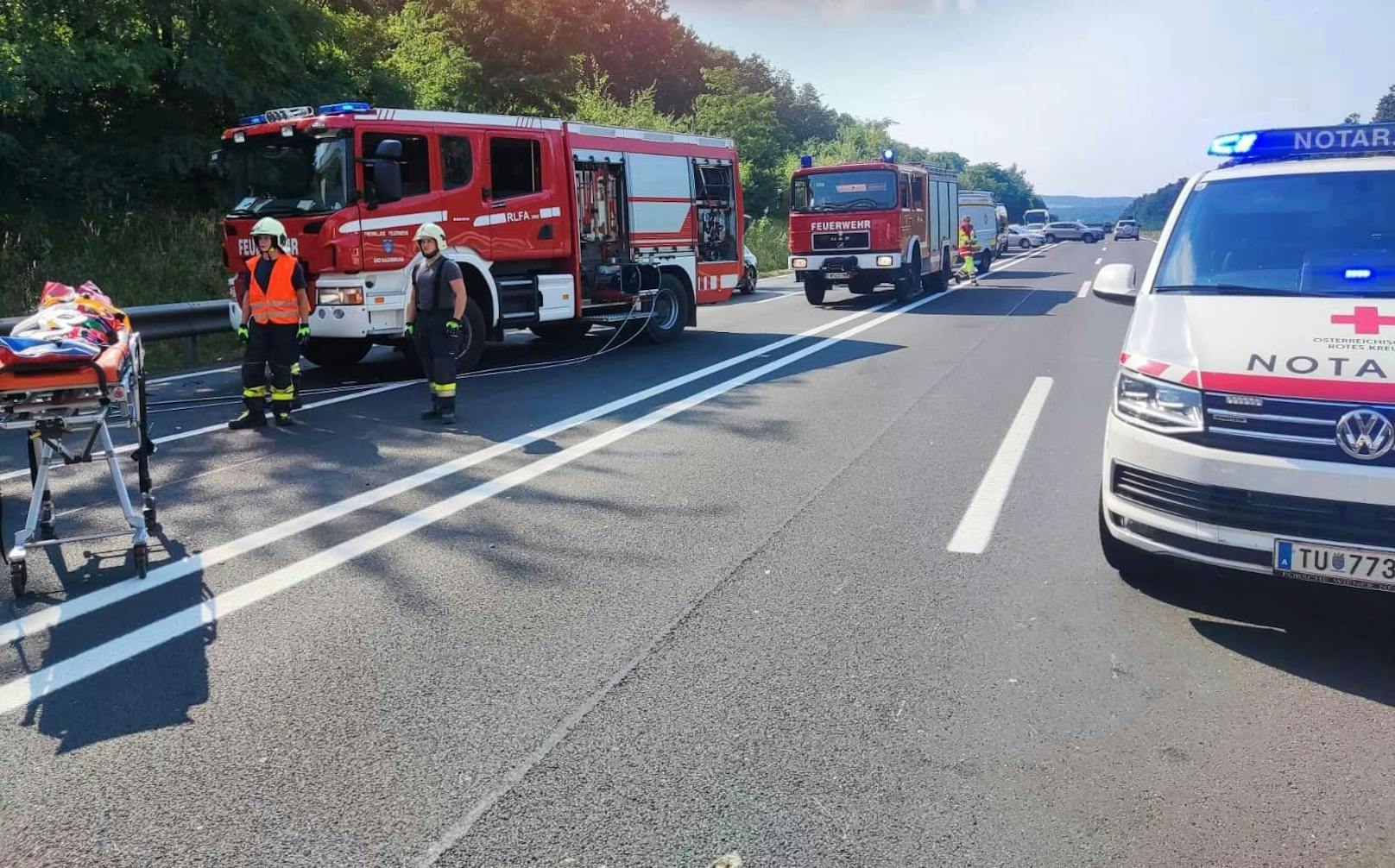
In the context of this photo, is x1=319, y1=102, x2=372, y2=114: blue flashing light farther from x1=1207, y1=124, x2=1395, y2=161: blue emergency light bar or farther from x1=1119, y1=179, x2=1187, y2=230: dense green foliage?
x1=1119, y1=179, x2=1187, y2=230: dense green foliage

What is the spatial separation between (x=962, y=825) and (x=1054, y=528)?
322 cm

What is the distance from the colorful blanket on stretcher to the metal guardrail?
258 inches

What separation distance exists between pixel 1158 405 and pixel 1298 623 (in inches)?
44.9

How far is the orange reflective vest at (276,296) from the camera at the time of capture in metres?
9.03

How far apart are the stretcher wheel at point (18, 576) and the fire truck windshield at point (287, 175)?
6.40 m

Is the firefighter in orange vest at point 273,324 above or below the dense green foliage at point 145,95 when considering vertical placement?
below

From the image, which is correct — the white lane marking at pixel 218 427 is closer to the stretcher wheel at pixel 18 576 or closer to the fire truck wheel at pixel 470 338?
the fire truck wheel at pixel 470 338

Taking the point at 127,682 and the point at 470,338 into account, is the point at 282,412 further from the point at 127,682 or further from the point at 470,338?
the point at 127,682

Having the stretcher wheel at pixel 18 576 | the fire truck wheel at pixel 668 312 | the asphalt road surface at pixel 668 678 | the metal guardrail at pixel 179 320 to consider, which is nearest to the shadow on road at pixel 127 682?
the asphalt road surface at pixel 668 678

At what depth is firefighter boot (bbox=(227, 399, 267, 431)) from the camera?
8.91m

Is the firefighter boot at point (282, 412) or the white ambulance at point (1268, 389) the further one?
the firefighter boot at point (282, 412)

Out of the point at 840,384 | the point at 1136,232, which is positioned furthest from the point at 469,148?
the point at 1136,232

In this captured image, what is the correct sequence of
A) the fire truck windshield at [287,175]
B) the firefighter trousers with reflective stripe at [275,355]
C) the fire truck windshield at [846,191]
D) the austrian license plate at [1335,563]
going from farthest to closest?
the fire truck windshield at [846,191] → the fire truck windshield at [287,175] → the firefighter trousers with reflective stripe at [275,355] → the austrian license plate at [1335,563]

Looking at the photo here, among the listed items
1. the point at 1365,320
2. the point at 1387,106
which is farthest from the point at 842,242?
the point at 1387,106
